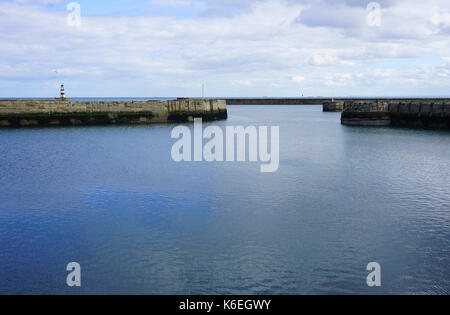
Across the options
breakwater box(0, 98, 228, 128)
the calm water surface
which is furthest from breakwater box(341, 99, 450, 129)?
the calm water surface

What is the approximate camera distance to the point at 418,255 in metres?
8.55

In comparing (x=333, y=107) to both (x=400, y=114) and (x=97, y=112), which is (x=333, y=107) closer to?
(x=400, y=114)

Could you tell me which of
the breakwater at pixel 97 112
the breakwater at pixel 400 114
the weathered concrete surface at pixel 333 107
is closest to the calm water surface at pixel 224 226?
the breakwater at pixel 97 112

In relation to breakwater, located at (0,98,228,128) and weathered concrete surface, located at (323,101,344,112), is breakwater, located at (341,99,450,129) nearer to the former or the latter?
breakwater, located at (0,98,228,128)

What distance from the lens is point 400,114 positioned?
42.0 m

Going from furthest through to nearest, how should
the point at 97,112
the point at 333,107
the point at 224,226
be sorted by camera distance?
the point at 333,107, the point at 97,112, the point at 224,226

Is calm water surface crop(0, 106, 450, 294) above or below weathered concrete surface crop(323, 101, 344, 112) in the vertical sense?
below

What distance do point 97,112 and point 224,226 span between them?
115 ft

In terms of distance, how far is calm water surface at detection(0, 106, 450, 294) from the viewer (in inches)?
298

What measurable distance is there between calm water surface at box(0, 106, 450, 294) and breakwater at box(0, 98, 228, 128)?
19.4 m

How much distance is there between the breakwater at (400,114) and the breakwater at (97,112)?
1711cm

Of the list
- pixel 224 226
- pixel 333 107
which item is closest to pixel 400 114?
pixel 224 226

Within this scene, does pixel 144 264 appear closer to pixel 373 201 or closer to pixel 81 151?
pixel 373 201
